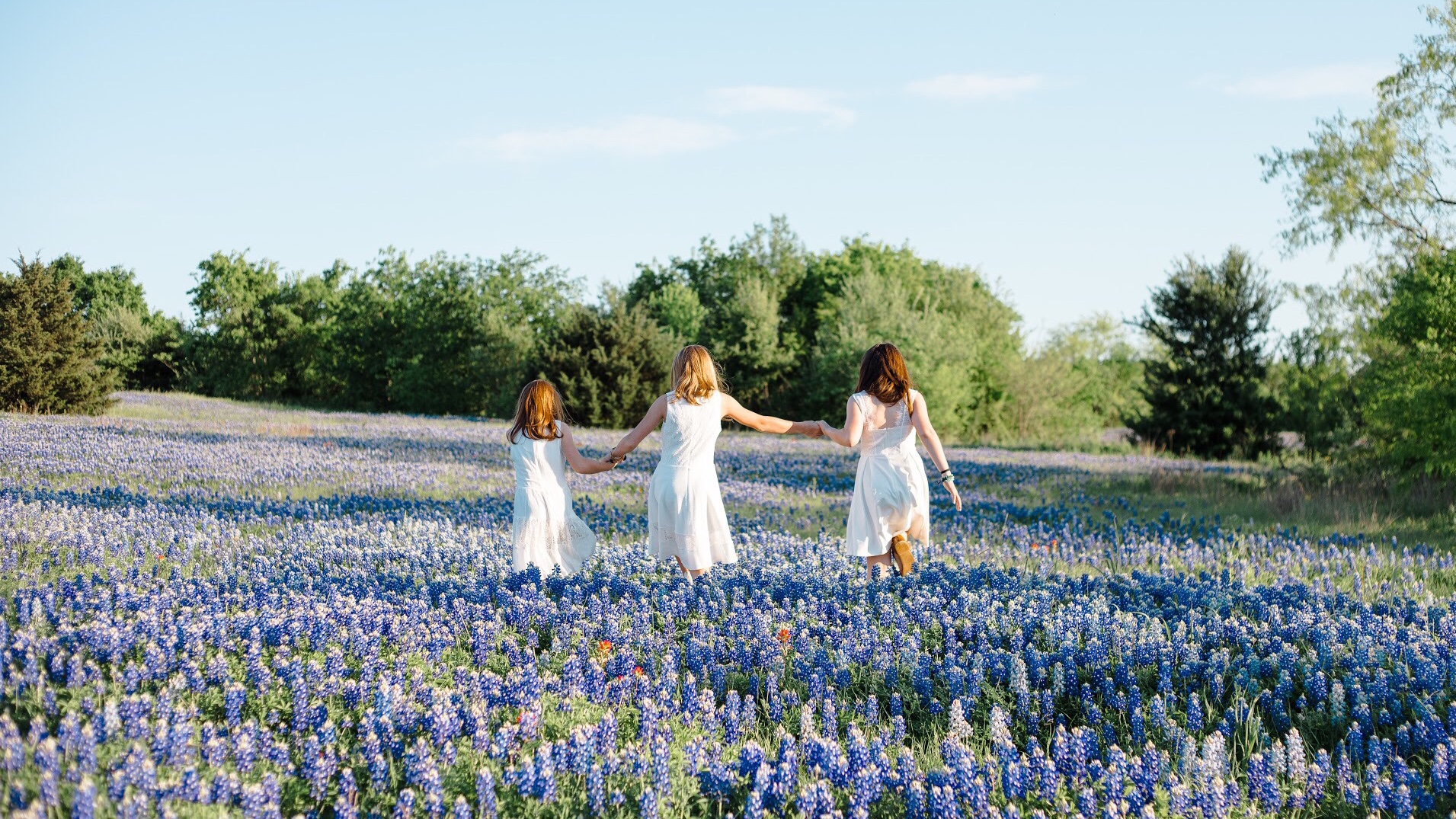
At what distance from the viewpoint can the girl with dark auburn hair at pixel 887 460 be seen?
22.8ft

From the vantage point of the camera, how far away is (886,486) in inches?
273

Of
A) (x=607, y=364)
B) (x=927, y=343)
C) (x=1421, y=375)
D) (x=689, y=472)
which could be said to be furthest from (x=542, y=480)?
(x=927, y=343)

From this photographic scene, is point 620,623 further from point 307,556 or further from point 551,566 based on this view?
point 307,556

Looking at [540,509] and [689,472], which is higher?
[689,472]

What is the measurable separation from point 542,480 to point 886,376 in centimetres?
258

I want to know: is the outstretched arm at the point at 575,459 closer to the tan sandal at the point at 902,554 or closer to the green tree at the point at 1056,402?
the tan sandal at the point at 902,554

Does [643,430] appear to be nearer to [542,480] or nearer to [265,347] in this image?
[542,480]

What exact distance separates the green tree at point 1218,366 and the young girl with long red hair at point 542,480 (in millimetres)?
29377

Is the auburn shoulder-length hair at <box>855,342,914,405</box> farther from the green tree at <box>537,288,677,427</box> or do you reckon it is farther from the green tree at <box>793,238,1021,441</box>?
the green tree at <box>793,238,1021,441</box>

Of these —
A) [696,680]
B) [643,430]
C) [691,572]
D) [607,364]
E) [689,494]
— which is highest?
[607,364]

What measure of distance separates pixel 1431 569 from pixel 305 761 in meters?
8.56

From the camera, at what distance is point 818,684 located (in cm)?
→ 443

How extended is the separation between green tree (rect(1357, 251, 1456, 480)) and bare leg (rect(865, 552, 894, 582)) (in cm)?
918

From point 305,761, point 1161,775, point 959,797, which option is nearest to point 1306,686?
point 1161,775
